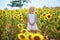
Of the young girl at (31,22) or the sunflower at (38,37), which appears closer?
the sunflower at (38,37)

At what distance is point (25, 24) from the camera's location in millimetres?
1772

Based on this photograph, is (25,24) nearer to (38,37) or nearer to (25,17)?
(25,17)

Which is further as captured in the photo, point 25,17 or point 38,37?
point 25,17

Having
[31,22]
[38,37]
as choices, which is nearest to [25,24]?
[31,22]

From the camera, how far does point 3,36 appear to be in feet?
6.03

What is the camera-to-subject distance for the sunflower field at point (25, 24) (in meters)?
1.71

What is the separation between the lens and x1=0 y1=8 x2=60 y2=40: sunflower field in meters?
1.71

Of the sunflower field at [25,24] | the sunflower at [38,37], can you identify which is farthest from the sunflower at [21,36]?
the sunflower at [38,37]

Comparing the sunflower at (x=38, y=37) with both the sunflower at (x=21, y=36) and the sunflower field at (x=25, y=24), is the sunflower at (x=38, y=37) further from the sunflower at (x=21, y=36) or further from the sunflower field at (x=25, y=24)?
the sunflower at (x=21, y=36)

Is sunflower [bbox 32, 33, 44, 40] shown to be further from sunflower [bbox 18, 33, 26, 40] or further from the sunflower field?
sunflower [bbox 18, 33, 26, 40]

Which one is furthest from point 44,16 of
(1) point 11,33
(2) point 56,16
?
(1) point 11,33

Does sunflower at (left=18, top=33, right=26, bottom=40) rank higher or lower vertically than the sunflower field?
lower

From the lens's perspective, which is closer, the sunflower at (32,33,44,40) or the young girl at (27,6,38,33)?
the sunflower at (32,33,44,40)

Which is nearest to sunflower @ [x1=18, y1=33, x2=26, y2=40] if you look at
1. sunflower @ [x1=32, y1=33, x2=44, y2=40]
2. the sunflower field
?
the sunflower field
